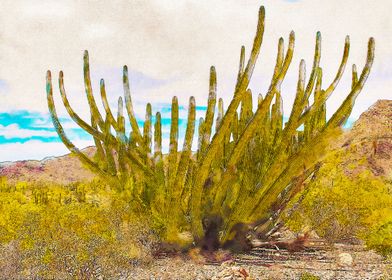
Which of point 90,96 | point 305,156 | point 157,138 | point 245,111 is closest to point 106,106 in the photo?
point 90,96

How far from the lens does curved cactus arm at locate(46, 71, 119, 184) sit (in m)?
11.2

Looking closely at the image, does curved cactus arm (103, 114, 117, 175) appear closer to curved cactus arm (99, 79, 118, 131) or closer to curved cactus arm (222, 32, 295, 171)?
curved cactus arm (99, 79, 118, 131)

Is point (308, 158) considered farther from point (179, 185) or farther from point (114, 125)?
point (114, 125)

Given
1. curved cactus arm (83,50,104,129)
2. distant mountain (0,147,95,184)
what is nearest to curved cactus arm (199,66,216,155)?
curved cactus arm (83,50,104,129)

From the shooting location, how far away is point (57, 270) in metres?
9.41

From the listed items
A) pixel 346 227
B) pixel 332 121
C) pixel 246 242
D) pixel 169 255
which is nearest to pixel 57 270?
pixel 169 255

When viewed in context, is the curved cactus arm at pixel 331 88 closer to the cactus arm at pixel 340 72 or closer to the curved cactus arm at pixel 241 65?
the cactus arm at pixel 340 72

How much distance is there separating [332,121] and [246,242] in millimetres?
3368

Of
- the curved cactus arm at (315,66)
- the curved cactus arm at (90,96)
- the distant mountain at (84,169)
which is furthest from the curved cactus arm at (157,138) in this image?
the distant mountain at (84,169)

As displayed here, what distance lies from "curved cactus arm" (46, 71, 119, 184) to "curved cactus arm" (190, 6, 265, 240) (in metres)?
2.47

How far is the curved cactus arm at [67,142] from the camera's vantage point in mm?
11227

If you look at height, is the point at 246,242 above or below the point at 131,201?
below

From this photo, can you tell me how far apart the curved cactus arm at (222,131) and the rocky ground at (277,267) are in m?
1.00

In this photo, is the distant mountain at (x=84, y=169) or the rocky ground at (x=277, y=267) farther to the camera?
the distant mountain at (x=84, y=169)
